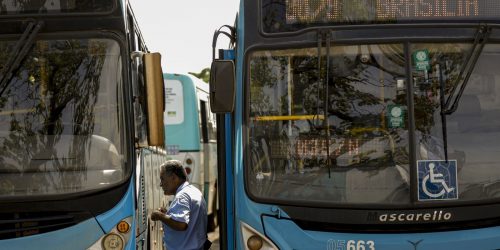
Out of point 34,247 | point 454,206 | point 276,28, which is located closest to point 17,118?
point 34,247

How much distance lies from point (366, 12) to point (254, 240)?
192 cm

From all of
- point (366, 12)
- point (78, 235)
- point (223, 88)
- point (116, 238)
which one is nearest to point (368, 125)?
point (366, 12)

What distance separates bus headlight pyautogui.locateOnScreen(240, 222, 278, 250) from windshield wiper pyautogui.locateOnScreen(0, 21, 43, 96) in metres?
2.10

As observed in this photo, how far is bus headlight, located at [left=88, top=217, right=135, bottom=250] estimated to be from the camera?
20.9 ft

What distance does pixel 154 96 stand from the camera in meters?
6.60

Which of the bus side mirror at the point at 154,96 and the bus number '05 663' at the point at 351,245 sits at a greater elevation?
the bus side mirror at the point at 154,96

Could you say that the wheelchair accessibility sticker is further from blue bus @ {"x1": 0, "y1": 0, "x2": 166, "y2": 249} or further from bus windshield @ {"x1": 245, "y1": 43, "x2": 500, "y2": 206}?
blue bus @ {"x1": 0, "y1": 0, "x2": 166, "y2": 249}

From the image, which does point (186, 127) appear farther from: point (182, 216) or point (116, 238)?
point (116, 238)

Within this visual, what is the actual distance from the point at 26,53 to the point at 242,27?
166cm

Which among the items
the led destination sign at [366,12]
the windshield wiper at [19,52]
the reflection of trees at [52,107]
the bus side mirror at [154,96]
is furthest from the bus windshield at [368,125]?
the windshield wiper at [19,52]

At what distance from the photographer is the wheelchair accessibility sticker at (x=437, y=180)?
618cm

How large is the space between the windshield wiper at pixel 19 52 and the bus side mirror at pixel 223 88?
4.64 ft

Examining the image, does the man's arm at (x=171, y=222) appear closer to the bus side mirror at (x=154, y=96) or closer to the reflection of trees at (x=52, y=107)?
the bus side mirror at (x=154, y=96)

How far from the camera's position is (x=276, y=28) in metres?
6.41
